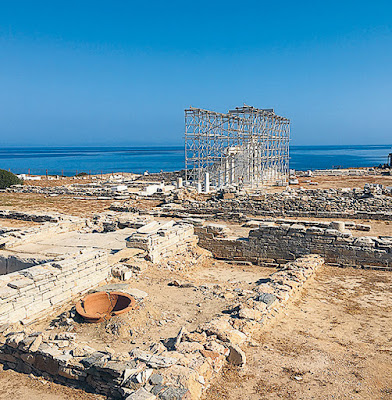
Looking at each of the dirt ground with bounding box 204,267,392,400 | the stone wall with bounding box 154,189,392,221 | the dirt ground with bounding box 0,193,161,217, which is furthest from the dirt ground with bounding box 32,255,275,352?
the dirt ground with bounding box 0,193,161,217

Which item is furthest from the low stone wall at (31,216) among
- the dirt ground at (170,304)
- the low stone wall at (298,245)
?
the dirt ground at (170,304)

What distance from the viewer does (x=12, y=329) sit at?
21.8ft

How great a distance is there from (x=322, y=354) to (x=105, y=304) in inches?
150

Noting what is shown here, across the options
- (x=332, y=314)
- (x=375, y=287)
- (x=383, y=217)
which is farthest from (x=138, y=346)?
(x=383, y=217)

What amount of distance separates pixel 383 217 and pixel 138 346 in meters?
14.0

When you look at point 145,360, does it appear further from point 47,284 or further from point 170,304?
point 47,284

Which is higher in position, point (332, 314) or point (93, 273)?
point (93, 273)

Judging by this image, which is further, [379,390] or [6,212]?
[6,212]

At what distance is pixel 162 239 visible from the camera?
1125cm

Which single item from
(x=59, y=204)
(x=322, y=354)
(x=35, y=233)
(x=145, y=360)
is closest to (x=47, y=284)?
(x=145, y=360)

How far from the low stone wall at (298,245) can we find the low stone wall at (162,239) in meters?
0.57

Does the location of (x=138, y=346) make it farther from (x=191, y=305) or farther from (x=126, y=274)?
(x=126, y=274)

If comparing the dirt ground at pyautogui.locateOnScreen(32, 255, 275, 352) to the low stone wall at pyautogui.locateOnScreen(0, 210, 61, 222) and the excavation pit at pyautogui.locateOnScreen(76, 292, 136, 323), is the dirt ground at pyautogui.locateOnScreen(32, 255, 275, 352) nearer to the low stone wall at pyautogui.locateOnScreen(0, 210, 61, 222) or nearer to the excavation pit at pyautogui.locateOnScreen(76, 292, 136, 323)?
the excavation pit at pyautogui.locateOnScreen(76, 292, 136, 323)

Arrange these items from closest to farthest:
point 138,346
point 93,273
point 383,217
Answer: point 138,346 → point 93,273 → point 383,217
